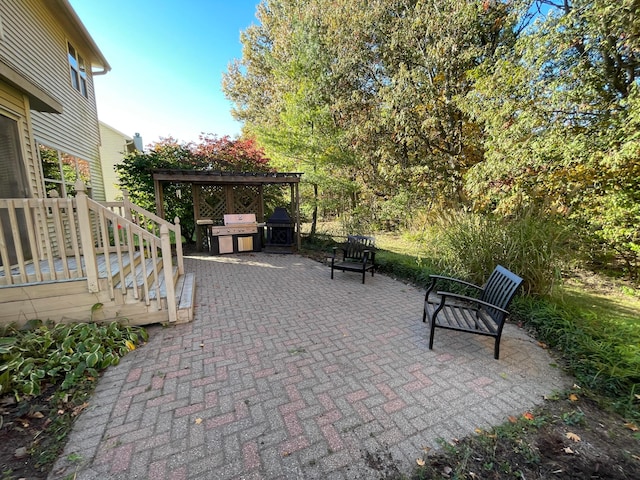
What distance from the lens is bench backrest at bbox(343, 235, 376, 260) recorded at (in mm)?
5667

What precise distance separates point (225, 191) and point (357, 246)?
4902mm

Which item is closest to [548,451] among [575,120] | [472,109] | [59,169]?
[575,120]

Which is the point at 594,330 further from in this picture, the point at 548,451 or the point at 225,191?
the point at 225,191

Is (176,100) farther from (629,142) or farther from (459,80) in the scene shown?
(629,142)

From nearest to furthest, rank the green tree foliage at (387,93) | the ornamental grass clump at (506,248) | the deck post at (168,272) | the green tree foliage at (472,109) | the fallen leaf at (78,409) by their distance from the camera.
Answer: the fallen leaf at (78,409)
the deck post at (168,272)
the ornamental grass clump at (506,248)
the green tree foliage at (472,109)
the green tree foliage at (387,93)

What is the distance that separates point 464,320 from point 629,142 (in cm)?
380

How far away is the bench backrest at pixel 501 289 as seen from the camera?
103 inches

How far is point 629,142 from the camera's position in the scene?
12.4ft

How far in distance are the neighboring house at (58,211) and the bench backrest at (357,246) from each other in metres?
3.23

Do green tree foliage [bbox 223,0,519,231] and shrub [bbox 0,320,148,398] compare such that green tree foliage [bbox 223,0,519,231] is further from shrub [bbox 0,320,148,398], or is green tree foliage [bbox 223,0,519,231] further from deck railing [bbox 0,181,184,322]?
shrub [bbox 0,320,148,398]

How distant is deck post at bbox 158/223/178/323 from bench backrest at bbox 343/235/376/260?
140 inches

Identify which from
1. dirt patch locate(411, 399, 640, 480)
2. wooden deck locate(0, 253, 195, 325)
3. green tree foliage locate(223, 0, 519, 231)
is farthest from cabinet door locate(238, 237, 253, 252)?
dirt patch locate(411, 399, 640, 480)

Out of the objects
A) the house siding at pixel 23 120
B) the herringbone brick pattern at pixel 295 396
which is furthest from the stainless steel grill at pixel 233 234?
the herringbone brick pattern at pixel 295 396

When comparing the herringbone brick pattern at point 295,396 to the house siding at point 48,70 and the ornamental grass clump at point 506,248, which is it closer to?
the ornamental grass clump at point 506,248
